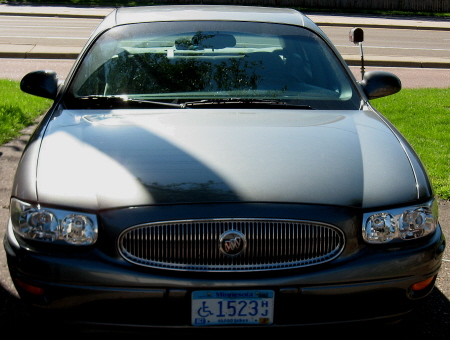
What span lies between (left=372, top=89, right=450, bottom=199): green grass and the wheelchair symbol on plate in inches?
138

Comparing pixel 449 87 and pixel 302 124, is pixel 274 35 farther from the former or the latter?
pixel 449 87

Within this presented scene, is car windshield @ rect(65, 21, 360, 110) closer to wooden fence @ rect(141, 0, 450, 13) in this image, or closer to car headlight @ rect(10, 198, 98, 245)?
car headlight @ rect(10, 198, 98, 245)

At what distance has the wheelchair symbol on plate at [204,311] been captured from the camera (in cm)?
253

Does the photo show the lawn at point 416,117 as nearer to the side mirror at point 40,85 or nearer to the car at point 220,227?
A: the car at point 220,227

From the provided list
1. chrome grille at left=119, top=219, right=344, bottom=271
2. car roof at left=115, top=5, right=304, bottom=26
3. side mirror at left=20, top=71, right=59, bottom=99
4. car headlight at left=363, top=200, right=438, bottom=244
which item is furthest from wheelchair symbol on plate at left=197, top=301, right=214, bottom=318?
car roof at left=115, top=5, right=304, bottom=26

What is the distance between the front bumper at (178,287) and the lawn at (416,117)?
3131mm

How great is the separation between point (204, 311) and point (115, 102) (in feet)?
5.04

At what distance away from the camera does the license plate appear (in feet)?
8.29

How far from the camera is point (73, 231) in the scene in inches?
102

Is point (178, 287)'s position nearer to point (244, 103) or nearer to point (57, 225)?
point (57, 225)


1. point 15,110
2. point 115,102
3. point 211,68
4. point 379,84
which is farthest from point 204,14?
point 15,110

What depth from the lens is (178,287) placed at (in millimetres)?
2510

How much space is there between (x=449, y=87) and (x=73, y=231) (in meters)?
10.5

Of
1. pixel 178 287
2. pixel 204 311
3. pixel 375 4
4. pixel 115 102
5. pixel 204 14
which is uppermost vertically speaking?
pixel 204 14
